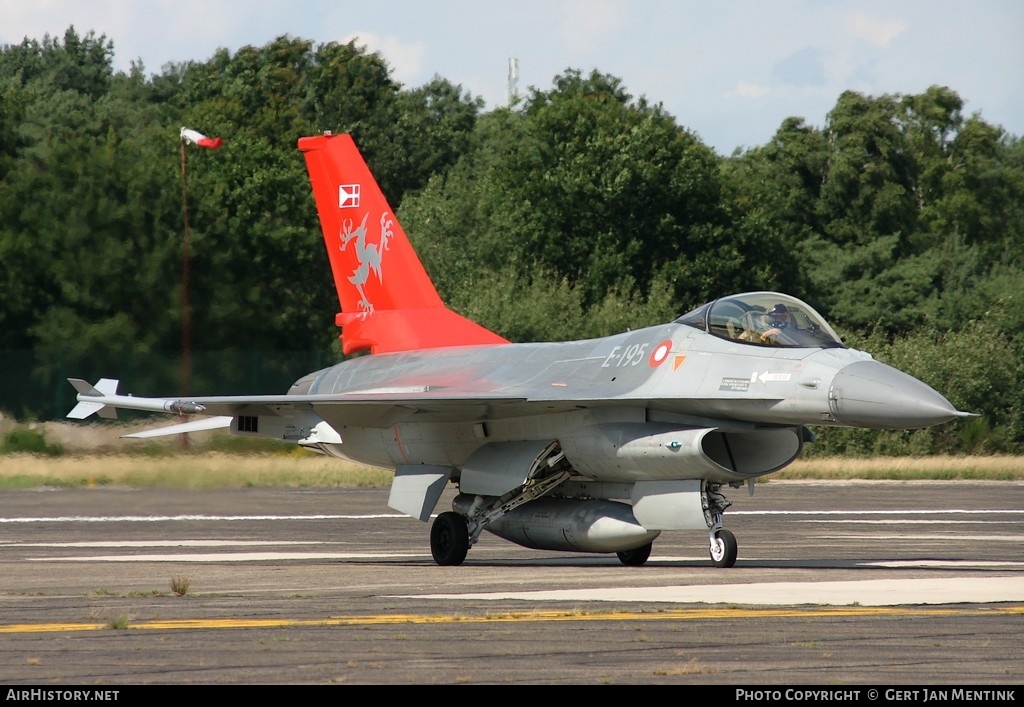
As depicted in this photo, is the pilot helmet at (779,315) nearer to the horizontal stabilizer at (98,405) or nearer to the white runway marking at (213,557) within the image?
the white runway marking at (213,557)

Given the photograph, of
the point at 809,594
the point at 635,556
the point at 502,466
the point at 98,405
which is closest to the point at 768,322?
the point at 635,556

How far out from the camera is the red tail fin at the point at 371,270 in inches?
747

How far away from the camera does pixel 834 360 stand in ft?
45.7

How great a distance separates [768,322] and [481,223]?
4127 cm

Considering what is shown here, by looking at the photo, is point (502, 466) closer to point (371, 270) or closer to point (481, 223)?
point (371, 270)

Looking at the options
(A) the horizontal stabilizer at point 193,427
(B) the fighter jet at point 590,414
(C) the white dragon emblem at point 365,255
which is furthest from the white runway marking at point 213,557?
(C) the white dragon emblem at point 365,255

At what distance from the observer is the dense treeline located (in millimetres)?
36312

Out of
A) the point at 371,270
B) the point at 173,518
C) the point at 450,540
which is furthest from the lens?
the point at 173,518

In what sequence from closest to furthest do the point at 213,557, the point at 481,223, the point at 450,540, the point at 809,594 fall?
the point at 809,594 → the point at 450,540 → the point at 213,557 → the point at 481,223

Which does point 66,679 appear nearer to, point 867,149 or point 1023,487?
point 1023,487

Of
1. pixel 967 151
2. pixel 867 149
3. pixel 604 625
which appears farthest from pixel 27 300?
pixel 967 151

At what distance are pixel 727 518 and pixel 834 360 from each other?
35.8 ft

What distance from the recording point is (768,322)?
571 inches

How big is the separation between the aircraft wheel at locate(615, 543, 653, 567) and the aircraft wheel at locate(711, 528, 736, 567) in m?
1.28
